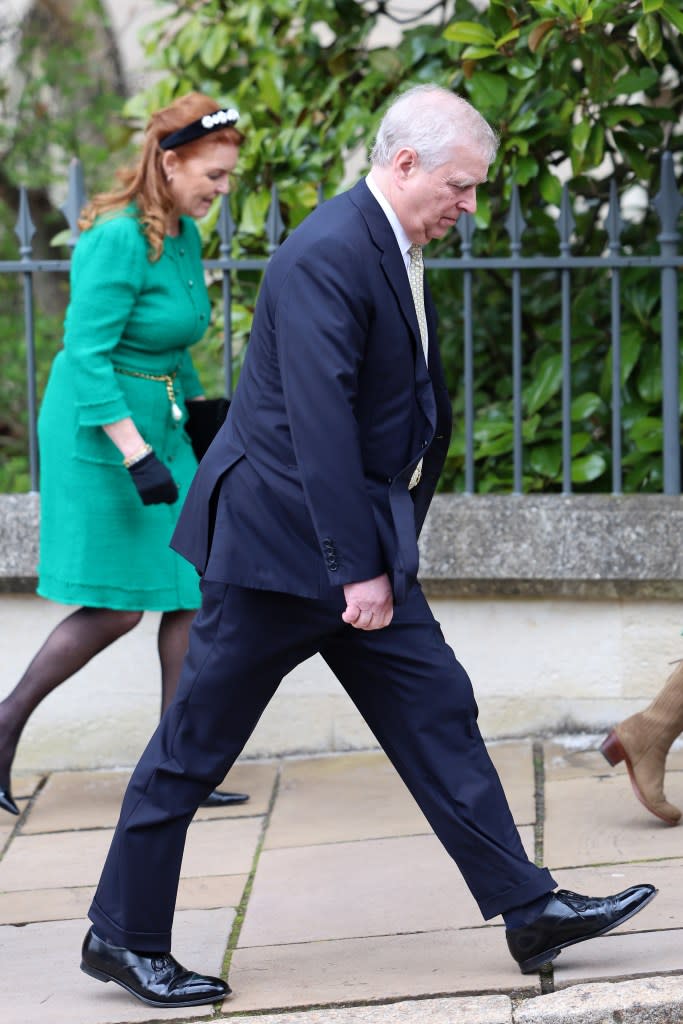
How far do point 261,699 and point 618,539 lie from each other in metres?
1.86

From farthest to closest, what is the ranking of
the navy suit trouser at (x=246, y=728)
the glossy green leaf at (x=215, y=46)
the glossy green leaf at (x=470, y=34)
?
the glossy green leaf at (x=215, y=46)
the glossy green leaf at (x=470, y=34)
the navy suit trouser at (x=246, y=728)

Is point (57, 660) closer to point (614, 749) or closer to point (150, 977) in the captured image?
point (150, 977)

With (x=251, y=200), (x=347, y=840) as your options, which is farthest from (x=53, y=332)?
(x=347, y=840)

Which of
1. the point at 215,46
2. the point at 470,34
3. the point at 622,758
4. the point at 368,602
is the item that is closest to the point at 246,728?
the point at 368,602

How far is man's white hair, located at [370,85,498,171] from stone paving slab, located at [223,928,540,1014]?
156cm

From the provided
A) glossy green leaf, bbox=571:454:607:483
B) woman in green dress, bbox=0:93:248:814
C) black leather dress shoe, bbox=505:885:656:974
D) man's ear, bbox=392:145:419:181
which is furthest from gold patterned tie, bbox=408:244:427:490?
glossy green leaf, bbox=571:454:607:483

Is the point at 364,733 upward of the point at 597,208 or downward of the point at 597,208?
downward

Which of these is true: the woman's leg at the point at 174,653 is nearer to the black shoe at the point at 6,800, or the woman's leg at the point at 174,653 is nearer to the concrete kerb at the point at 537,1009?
the black shoe at the point at 6,800

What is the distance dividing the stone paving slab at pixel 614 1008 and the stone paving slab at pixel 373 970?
0.40ft

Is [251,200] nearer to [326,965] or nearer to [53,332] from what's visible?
[326,965]

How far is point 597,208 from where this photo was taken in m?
5.18

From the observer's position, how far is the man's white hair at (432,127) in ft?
9.15

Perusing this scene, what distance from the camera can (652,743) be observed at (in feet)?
12.5

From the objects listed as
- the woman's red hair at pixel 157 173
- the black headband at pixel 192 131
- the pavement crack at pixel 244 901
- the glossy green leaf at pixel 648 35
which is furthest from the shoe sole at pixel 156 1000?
the glossy green leaf at pixel 648 35
